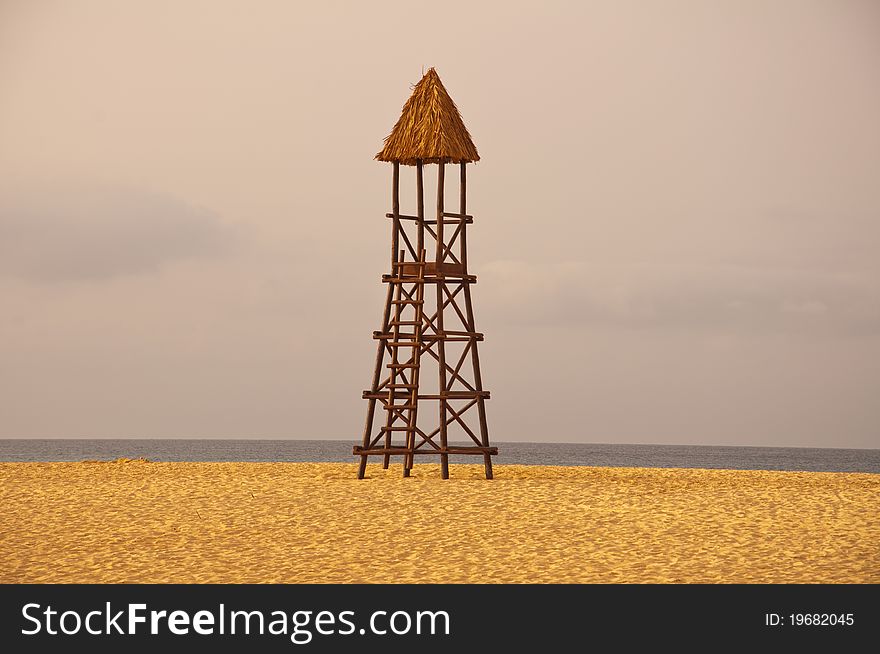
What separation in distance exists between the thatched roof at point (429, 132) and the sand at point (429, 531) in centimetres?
825

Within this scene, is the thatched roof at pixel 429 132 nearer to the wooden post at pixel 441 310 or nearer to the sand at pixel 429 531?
the wooden post at pixel 441 310

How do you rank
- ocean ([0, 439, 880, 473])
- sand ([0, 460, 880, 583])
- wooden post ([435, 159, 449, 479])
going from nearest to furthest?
sand ([0, 460, 880, 583]) → wooden post ([435, 159, 449, 479]) → ocean ([0, 439, 880, 473])

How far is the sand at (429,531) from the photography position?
16469 mm

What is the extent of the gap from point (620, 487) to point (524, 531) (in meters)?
6.55

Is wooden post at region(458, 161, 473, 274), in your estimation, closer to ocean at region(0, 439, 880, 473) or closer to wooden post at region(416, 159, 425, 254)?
wooden post at region(416, 159, 425, 254)

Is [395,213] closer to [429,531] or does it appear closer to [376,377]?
[376,377]

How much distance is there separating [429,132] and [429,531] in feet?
38.6

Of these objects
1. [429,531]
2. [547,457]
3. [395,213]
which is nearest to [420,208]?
[395,213]

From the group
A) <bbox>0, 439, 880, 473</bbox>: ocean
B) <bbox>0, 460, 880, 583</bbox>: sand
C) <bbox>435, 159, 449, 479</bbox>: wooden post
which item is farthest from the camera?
<bbox>0, 439, 880, 473</bbox>: ocean

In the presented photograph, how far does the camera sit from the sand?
648 inches

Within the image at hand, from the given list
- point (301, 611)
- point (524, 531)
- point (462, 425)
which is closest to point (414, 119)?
point (462, 425)

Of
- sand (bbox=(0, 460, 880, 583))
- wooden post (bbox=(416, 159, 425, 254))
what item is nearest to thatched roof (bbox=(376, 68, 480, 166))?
wooden post (bbox=(416, 159, 425, 254))

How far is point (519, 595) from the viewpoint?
14.5 m

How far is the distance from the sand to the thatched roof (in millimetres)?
8250
